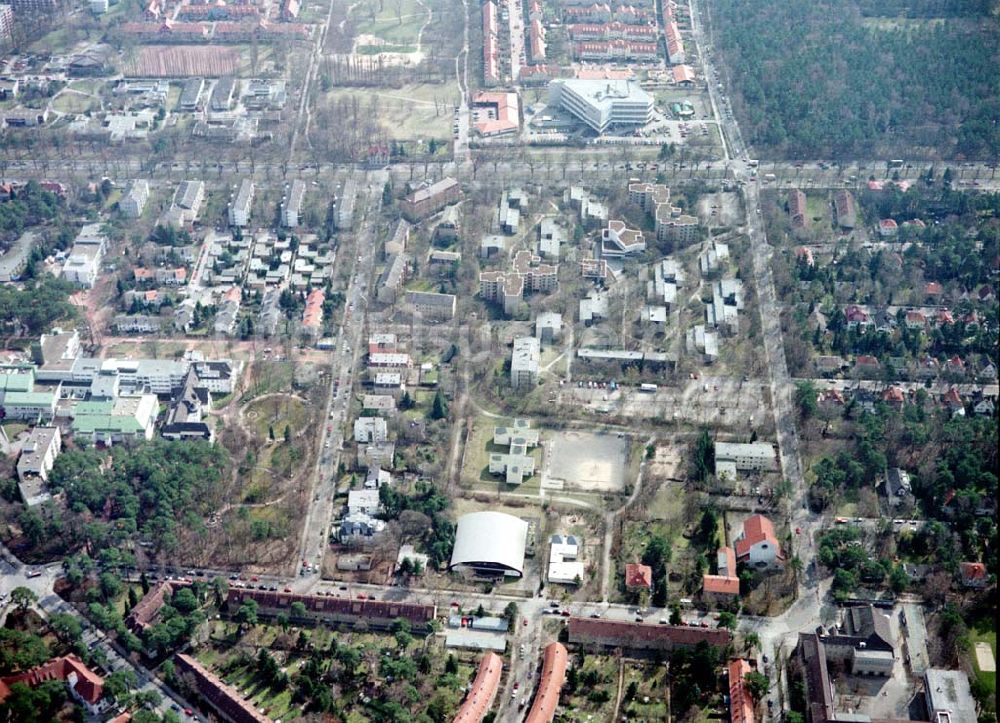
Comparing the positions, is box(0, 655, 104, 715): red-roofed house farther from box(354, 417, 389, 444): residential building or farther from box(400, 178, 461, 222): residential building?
box(400, 178, 461, 222): residential building

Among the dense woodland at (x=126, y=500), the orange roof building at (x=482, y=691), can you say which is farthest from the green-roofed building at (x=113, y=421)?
the orange roof building at (x=482, y=691)

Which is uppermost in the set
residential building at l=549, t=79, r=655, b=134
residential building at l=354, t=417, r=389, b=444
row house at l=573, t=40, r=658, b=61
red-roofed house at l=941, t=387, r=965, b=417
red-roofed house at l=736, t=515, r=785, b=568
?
row house at l=573, t=40, r=658, b=61

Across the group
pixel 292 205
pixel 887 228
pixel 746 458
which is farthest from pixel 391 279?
pixel 887 228

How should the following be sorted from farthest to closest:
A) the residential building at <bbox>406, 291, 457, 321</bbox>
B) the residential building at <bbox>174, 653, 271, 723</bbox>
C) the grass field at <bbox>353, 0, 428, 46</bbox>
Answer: the grass field at <bbox>353, 0, 428, 46</bbox>
the residential building at <bbox>406, 291, 457, 321</bbox>
the residential building at <bbox>174, 653, 271, 723</bbox>

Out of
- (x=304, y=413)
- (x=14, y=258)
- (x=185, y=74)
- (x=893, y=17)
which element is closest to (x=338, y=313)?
(x=304, y=413)

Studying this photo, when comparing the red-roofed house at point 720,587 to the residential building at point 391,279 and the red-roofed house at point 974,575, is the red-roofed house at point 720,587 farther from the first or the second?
the residential building at point 391,279

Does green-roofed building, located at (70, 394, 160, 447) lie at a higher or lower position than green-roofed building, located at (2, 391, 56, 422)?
lower

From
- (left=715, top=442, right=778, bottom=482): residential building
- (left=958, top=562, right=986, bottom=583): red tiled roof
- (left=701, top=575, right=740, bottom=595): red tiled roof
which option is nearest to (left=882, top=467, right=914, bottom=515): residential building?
(left=958, top=562, right=986, bottom=583): red tiled roof
